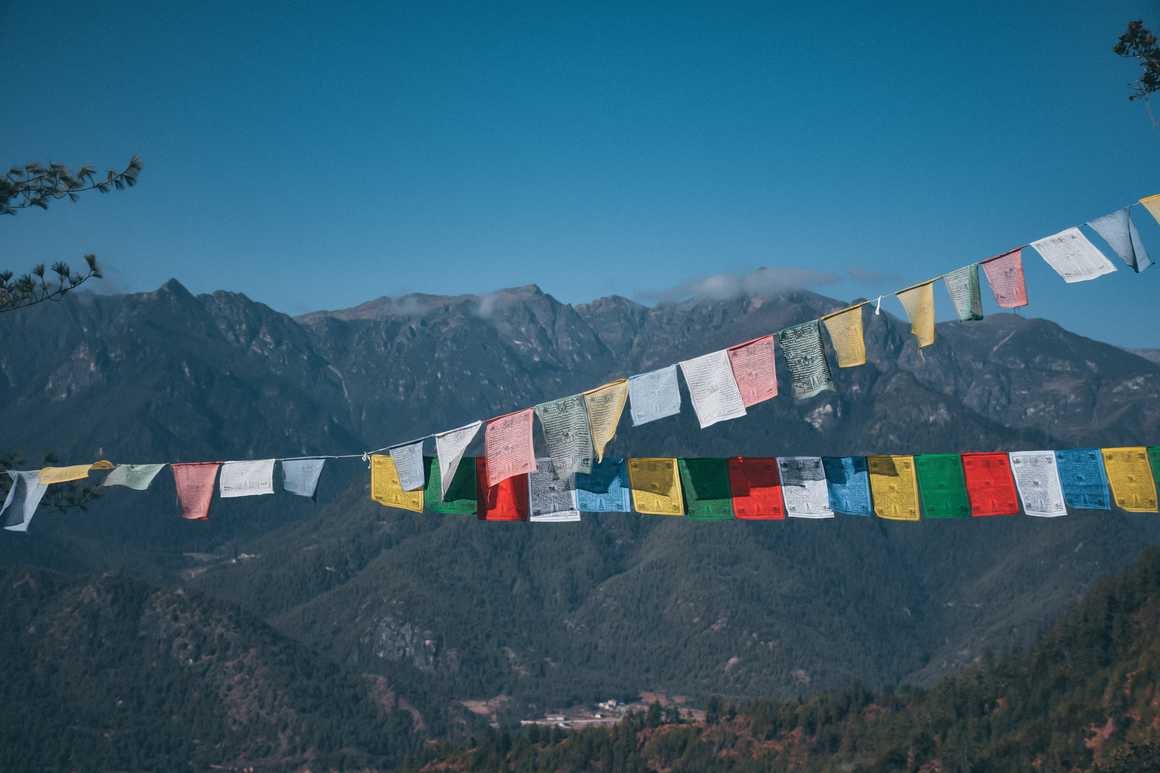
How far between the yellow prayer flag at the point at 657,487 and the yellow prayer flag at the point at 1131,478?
10025mm

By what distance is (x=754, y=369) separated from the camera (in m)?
23.9

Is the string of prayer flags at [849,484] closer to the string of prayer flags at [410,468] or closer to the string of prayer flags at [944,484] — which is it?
the string of prayer flags at [944,484]

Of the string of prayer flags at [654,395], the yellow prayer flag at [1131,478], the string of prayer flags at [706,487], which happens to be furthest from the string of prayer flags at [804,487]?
the yellow prayer flag at [1131,478]

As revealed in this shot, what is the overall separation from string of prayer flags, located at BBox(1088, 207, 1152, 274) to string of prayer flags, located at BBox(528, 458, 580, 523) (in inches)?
522

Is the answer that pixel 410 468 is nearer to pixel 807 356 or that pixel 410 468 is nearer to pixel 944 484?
pixel 807 356

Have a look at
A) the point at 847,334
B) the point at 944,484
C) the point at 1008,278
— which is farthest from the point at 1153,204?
the point at 944,484

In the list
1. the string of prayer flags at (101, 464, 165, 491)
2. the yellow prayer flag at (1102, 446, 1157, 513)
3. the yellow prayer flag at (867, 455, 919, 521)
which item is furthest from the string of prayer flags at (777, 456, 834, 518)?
the string of prayer flags at (101, 464, 165, 491)

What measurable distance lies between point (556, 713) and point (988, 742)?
129 metres

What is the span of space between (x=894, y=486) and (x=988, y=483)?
92.5 inches

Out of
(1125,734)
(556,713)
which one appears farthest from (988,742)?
(556,713)

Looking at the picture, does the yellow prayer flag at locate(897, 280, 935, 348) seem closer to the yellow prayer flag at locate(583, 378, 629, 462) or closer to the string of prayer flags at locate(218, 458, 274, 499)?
the yellow prayer flag at locate(583, 378, 629, 462)

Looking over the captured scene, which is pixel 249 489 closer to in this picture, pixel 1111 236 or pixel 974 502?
pixel 974 502

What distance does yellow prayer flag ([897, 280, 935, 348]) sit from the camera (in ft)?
76.1

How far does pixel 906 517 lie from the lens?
83.1ft
